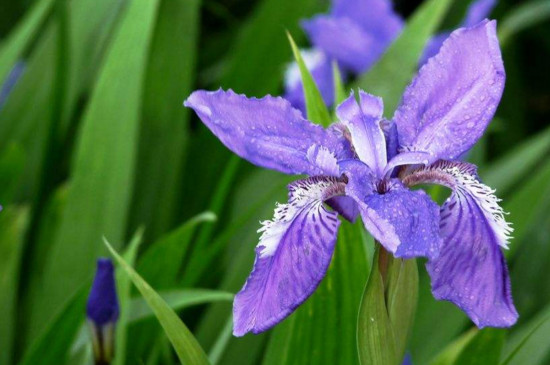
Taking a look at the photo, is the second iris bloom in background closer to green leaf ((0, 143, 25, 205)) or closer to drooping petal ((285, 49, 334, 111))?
drooping petal ((285, 49, 334, 111))

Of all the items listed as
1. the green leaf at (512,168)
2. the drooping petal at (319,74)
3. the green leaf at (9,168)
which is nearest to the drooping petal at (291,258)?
the green leaf at (9,168)

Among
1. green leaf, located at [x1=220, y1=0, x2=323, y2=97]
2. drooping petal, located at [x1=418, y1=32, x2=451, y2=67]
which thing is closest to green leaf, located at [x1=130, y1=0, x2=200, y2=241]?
green leaf, located at [x1=220, y1=0, x2=323, y2=97]

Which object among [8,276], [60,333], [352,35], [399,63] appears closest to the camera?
[60,333]

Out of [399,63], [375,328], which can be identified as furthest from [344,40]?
[375,328]

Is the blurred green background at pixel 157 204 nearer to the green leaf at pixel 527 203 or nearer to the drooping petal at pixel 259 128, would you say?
the green leaf at pixel 527 203

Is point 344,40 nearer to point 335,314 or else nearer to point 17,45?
point 17,45
